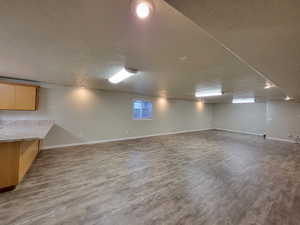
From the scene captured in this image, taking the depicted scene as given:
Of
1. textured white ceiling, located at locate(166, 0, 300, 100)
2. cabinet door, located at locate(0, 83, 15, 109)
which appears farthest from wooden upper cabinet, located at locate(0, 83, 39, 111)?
textured white ceiling, located at locate(166, 0, 300, 100)

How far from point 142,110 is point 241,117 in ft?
23.4

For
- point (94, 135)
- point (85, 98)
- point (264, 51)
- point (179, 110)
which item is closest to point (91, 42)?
point (264, 51)

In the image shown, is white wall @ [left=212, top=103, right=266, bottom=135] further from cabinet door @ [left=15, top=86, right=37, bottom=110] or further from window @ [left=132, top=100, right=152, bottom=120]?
cabinet door @ [left=15, top=86, right=37, bottom=110]

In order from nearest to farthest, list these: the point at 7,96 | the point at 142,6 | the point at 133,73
Result: the point at 142,6 → the point at 133,73 → the point at 7,96

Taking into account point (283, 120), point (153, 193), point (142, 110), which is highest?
point (142, 110)

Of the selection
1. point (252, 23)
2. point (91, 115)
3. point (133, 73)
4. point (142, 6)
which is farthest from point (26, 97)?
point (252, 23)

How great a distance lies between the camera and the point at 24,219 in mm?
1812

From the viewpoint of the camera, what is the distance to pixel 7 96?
12.8ft

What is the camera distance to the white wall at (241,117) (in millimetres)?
9055

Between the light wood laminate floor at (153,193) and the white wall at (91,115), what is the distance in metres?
1.48

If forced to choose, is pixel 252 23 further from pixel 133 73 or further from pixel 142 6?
pixel 133 73

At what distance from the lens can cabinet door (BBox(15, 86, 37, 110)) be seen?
405cm

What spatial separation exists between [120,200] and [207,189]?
157cm

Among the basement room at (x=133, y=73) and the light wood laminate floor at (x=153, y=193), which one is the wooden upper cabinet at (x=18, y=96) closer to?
the basement room at (x=133, y=73)
